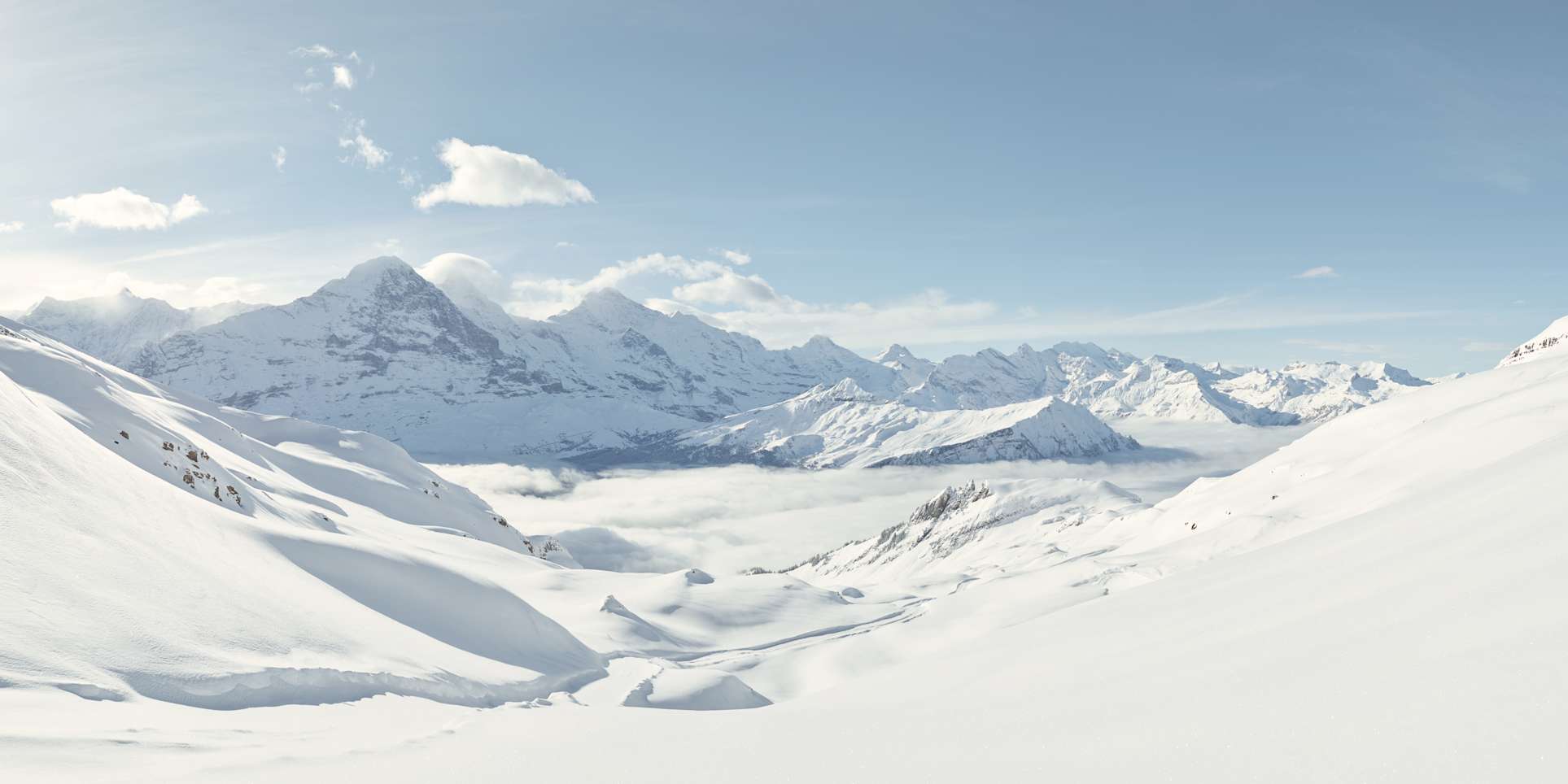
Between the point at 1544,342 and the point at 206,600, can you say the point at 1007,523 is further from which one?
the point at 206,600

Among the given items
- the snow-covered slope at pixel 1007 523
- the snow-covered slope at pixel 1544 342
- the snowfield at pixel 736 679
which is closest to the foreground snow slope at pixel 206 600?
the snowfield at pixel 736 679

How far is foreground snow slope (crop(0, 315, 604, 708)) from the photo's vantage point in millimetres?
9180

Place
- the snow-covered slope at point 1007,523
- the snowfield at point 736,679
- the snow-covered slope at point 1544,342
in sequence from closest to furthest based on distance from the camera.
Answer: the snowfield at point 736,679
the snow-covered slope at point 1544,342
the snow-covered slope at point 1007,523

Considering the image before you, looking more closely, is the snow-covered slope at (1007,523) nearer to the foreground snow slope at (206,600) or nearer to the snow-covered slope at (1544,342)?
the snow-covered slope at (1544,342)

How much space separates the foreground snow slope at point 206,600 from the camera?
30.1 ft

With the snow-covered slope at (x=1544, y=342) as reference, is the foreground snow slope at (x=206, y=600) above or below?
below

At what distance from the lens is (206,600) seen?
465 inches

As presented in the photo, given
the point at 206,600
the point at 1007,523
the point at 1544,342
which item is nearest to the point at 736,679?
the point at 206,600

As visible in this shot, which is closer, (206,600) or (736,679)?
(206,600)

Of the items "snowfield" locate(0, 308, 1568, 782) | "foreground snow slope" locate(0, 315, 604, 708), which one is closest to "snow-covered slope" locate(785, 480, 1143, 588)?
"foreground snow slope" locate(0, 315, 604, 708)

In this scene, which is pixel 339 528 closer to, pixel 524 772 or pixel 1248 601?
pixel 524 772

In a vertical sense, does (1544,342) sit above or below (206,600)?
above

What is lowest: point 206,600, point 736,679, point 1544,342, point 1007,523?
point 1007,523

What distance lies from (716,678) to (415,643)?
8472mm
